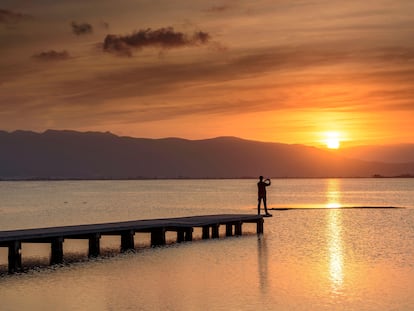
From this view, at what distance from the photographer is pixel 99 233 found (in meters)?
31.7

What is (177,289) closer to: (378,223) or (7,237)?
(7,237)

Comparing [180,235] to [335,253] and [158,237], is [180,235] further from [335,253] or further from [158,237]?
[335,253]

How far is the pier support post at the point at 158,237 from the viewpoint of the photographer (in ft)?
116

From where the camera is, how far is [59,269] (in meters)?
27.2

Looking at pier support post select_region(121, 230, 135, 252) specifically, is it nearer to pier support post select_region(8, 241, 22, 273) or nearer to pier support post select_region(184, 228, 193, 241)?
pier support post select_region(184, 228, 193, 241)

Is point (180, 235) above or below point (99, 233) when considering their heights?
below

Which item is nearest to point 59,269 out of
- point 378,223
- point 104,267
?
point 104,267

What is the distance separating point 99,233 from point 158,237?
449 cm

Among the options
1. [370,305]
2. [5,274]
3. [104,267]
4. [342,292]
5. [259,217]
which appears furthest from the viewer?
[259,217]

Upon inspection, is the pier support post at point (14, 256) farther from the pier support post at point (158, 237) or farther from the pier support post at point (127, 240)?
the pier support post at point (158, 237)

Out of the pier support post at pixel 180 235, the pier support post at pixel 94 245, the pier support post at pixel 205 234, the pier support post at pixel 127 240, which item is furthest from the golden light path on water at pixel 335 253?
the pier support post at pixel 94 245

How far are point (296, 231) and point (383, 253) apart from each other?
11541 millimetres

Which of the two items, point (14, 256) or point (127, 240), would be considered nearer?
point (14, 256)

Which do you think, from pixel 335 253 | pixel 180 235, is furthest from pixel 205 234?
pixel 335 253
